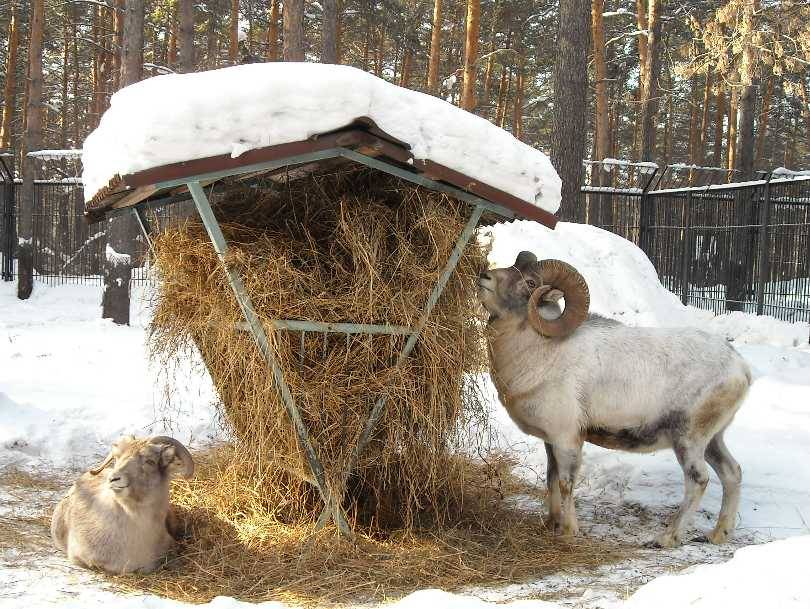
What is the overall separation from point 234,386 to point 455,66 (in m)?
30.8

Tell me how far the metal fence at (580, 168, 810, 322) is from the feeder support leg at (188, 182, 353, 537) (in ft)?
38.4

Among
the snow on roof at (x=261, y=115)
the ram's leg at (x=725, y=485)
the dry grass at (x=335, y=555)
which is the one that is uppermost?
the snow on roof at (x=261, y=115)

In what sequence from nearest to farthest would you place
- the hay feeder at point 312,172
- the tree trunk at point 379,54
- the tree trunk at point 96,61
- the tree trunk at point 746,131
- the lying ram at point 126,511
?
the hay feeder at point 312,172
the lying ram at point 126,511
the tree trunk at point 746,131
the tree trunk at point 96,61
the tree trunk at point 379,54

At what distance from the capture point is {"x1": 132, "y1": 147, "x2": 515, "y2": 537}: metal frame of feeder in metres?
5.11

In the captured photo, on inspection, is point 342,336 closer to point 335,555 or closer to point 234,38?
point 335,555

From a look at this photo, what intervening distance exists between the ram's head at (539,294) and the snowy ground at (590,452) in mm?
1590

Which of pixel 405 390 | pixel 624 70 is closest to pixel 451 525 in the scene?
pixel 405 390

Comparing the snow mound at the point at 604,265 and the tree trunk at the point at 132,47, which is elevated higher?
the tree trunk at the point at 132,47

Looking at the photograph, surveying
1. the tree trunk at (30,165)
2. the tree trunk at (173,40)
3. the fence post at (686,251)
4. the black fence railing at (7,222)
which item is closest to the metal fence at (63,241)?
the black fence railing at (7,222)

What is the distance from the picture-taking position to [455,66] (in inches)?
1368

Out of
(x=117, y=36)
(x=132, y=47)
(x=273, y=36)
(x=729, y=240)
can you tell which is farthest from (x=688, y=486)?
(x=117, y=36)

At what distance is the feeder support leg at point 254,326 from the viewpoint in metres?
5.24

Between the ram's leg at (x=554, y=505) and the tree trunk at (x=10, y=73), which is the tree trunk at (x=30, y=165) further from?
the ram's leg at (x=554, y=505)

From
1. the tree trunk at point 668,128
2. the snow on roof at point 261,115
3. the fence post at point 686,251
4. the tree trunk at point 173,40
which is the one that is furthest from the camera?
the tree trunk at point 668,128
